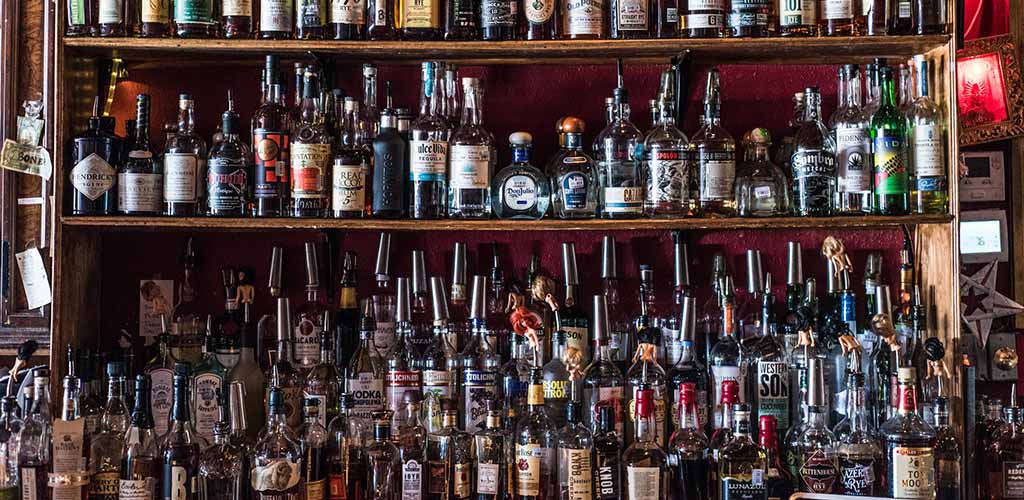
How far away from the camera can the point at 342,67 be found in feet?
9.16

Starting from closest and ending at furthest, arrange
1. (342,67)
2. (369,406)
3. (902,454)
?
1. (902,454)
2. (369,406)
3. (342,67)

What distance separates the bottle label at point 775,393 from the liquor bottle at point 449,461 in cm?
67

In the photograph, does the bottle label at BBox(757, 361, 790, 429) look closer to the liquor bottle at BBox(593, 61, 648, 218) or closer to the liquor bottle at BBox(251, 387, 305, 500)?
the liquor bottle at BBox(593, 61, 648, 218)

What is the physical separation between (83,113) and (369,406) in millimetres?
964

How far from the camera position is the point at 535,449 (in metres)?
2.38

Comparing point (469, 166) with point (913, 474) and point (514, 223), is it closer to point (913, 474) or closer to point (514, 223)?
point (514, 223)

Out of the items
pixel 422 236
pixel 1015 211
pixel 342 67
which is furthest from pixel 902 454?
pixel 342 67

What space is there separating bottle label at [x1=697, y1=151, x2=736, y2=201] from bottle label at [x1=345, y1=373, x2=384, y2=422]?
0.86 metres

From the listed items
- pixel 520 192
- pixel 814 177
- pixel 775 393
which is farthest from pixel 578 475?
pixel 814 177

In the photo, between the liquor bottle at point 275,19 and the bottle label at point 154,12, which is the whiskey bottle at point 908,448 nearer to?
the liquor bottle at point 275,19

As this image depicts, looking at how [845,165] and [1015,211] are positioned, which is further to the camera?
[1015,211]

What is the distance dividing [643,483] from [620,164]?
2.34 ft

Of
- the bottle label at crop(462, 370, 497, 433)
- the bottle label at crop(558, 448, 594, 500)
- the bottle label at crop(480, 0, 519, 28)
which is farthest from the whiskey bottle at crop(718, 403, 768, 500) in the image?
the bottle label at crop(480, 0, 519, 28)

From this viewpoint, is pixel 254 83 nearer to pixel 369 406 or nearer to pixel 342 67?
pixel 342 67
